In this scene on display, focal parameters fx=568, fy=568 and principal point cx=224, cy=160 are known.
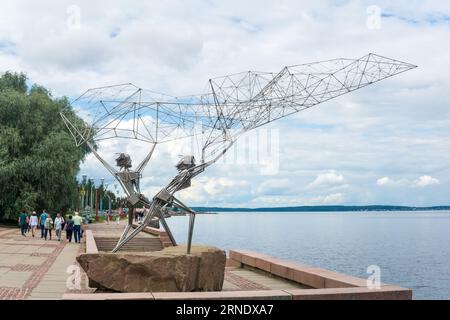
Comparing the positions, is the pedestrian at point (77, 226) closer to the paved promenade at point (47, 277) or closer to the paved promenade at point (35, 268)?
the paved promenade at point (35, 268)

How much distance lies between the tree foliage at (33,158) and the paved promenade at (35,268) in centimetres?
1128

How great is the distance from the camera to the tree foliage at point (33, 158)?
36.5 metres

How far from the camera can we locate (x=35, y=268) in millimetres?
16078

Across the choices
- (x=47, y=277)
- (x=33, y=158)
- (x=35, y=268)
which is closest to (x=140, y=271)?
(x=47, y=277)

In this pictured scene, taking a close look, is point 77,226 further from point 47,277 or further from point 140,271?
point 140,271

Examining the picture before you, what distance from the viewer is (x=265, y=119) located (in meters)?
14.6

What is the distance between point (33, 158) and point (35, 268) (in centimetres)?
2223

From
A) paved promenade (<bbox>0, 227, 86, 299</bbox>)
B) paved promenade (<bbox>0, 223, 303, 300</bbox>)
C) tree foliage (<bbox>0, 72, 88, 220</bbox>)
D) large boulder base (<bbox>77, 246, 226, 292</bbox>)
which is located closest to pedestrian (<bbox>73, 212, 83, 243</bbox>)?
paved promenade (<bbox>0, 227, 86, 299</bbox>)

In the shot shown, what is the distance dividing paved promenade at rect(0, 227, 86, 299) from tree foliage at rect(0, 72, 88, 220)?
11.3 m

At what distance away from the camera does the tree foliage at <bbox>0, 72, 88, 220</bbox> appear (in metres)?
36.5

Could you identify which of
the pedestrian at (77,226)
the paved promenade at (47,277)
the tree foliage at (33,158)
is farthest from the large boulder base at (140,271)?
the tree foliage at (33,158)

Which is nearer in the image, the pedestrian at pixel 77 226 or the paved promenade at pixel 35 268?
the paved promenade at pixel 35 268
